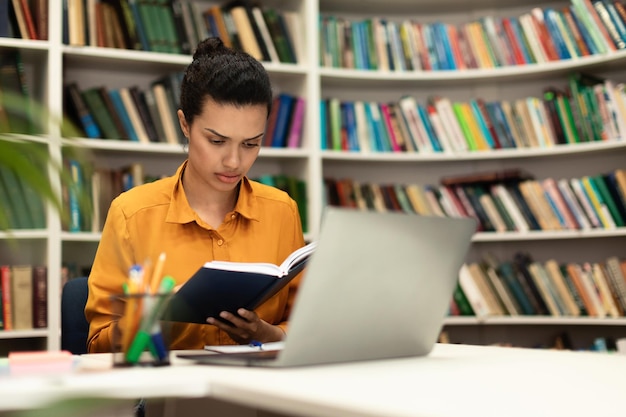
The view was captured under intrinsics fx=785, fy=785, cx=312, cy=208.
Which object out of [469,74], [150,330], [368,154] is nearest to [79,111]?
[368,154]

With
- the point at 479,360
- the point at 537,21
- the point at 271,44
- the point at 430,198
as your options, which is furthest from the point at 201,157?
the point at 537,21

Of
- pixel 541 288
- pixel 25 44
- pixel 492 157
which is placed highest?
pixel 25 44

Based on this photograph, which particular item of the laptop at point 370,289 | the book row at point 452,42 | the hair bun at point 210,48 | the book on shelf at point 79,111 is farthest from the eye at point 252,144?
the book row at point 452,42

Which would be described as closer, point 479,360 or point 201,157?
point 479,360

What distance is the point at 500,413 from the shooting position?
667mm

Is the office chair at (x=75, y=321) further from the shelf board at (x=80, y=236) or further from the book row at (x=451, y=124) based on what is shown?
the book row at (x=451, y=124)

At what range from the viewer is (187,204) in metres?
1.75

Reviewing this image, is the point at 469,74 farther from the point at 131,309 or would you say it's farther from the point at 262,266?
the point at 131,309

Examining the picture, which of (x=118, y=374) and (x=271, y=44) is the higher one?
(x=271, y=44)

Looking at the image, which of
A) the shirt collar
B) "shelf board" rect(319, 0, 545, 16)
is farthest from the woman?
"shelf board" rect(319, 0, 545, 16)

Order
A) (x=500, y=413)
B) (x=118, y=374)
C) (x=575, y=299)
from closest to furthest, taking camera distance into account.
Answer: (x=500, y=413) < (x=118, y=374) < (x=575, y=299)

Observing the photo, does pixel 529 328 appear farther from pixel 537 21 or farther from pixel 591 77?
pixel 537 21

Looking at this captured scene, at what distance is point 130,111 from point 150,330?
2196 millimetres

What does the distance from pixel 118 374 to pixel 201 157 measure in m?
0.92
